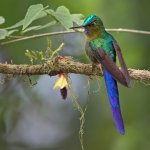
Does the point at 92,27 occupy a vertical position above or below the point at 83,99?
above

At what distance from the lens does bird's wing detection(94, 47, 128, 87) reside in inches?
113

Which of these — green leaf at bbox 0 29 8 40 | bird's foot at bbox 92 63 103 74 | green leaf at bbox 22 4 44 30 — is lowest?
bird's foot at bbox 92 63 103 74

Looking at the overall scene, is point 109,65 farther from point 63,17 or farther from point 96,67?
point 63,17

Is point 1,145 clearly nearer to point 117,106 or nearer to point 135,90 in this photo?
point 135,90

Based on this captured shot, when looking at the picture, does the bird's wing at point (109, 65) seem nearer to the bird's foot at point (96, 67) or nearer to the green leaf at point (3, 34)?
the bird's foot at point (96, 67)

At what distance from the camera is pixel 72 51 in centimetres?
571

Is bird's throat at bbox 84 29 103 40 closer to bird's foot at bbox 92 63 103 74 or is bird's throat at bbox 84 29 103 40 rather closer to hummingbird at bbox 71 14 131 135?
hummingbird at bbox 71 14 131 135

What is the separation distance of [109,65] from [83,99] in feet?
10.8

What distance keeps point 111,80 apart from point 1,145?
11.6 feet

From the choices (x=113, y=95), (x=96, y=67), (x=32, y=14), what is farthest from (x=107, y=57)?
(x=32, y=14)

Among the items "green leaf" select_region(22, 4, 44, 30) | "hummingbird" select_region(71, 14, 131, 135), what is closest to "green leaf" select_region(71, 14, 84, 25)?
"hummingbird" select_region(71, 14, 131, 135)

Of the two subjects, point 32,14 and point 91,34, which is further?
point 91,34

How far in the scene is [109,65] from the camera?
9.99 ft

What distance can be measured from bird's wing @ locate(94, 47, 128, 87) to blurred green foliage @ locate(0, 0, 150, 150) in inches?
23.2
